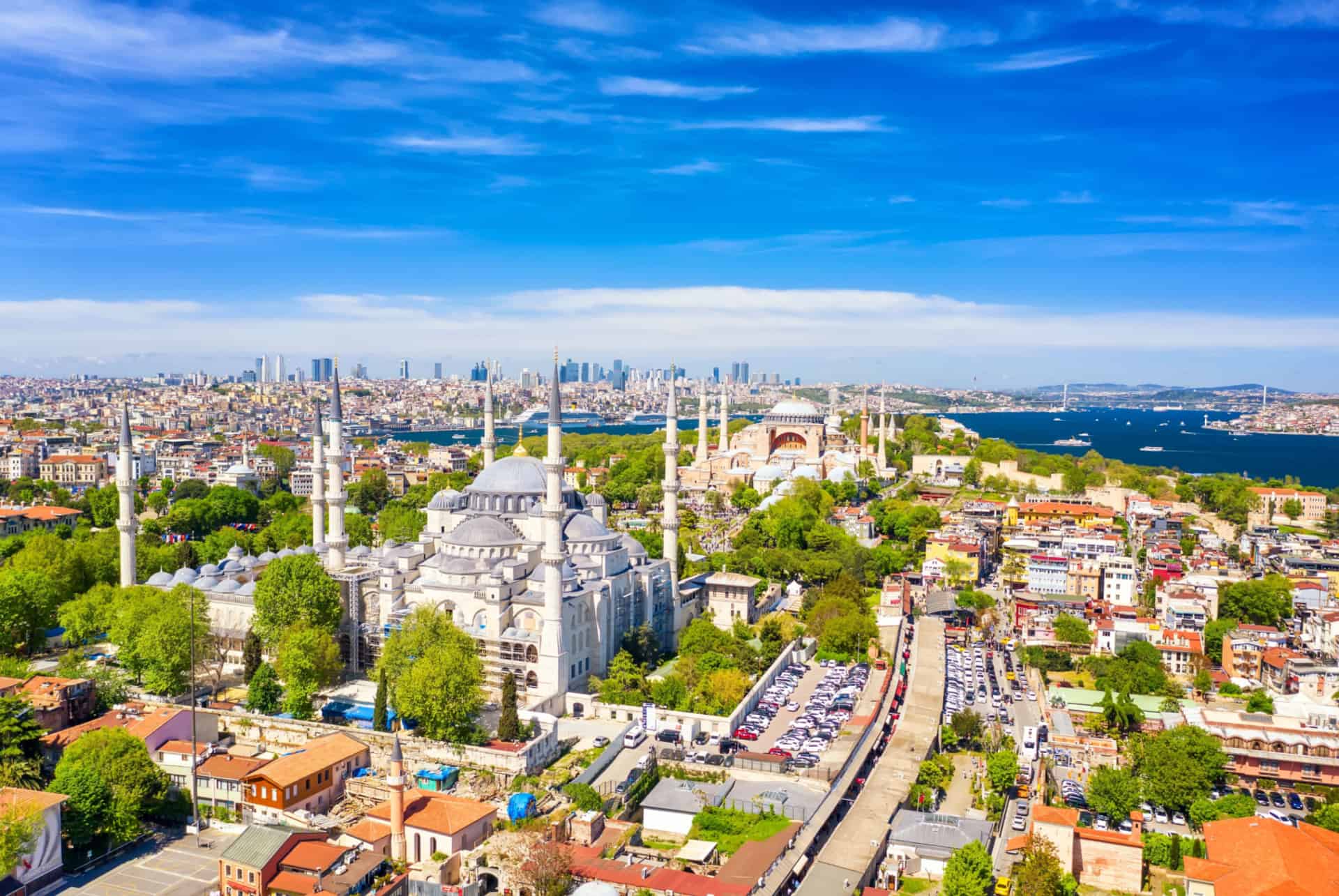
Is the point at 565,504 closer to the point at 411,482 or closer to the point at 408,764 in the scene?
the point at 408,764

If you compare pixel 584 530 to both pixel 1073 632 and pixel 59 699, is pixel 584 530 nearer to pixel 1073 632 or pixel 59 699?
pixel 59 699

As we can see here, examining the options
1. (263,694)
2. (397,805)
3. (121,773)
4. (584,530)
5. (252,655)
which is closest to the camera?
(397,805)

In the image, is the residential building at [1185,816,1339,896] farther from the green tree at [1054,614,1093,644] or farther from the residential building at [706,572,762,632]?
the residential building at [706,572,762,632]

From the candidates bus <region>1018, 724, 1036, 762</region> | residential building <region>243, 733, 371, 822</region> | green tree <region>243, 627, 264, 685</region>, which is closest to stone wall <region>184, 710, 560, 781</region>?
residential building <region>243, 733, 371, 822</region>

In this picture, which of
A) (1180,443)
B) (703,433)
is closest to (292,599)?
(703,433)

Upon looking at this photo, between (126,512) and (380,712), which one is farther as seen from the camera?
(126,512)
